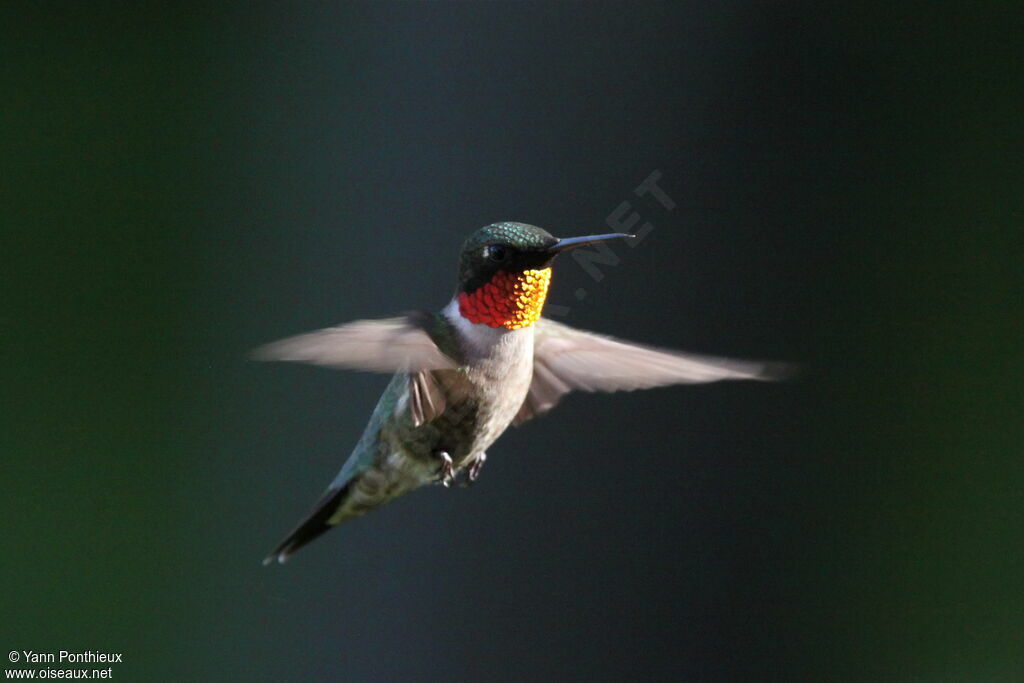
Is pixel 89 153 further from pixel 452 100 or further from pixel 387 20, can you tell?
pixel 452 100

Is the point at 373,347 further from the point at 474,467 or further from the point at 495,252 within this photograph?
the point at 474,467

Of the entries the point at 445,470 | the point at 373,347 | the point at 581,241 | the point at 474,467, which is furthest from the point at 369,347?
the point at 474,467

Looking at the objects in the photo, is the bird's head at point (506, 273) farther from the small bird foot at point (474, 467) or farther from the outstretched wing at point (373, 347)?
the small bird foot at point (474, 467)

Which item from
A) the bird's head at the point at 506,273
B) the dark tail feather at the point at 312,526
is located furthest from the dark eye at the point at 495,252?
the dark tail feather at the point at 312,526

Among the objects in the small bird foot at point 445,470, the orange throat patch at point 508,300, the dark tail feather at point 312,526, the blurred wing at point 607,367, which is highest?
the orange throat patch at point 508,300

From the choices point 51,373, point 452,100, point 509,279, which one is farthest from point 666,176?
point 51,373

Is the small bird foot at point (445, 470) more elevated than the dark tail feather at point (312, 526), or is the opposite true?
the small bird foot at point (445, 470)
